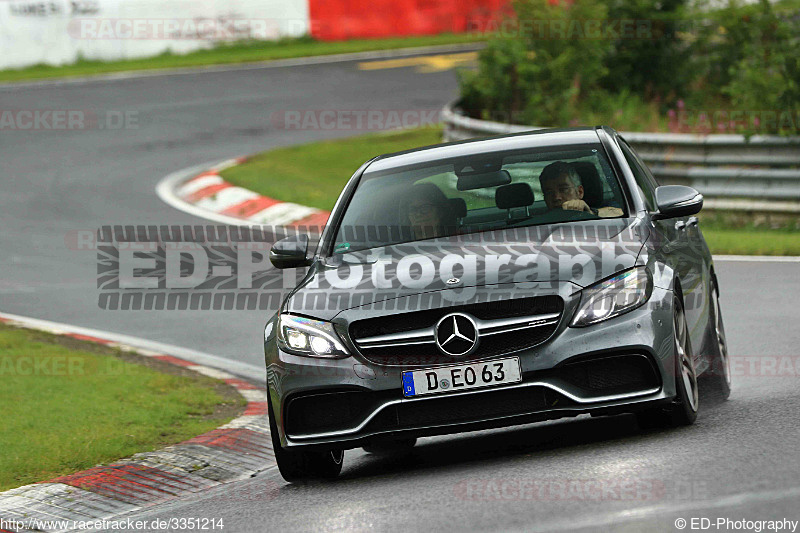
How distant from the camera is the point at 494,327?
6480 mm

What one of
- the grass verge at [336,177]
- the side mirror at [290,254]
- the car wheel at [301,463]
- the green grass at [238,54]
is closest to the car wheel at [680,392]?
the car wheel at [301,463]

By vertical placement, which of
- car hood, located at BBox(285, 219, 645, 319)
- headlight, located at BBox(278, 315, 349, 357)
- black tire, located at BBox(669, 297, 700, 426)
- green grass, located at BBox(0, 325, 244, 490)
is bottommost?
green grass, located at BBox(0, 325, 244, 490)

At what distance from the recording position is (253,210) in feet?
60.3

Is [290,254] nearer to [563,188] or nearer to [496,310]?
[563,188]

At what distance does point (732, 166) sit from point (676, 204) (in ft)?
29.5

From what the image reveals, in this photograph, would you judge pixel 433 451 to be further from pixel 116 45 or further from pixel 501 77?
pixel 116 45

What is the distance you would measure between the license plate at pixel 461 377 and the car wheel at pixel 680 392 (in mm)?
839

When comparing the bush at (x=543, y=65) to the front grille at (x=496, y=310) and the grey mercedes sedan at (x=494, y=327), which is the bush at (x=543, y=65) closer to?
the grey mercedes sedan at (x=494, y=327)

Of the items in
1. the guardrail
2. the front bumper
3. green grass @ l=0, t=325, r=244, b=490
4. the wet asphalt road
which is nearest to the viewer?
the wet asphalt road

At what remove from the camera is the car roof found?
8.05 metres

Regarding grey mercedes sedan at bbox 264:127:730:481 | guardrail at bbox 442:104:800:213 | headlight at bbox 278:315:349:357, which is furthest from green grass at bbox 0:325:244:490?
guardrail at bbox 442:104:800:213

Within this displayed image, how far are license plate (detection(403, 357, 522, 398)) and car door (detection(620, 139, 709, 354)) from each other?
119 cm

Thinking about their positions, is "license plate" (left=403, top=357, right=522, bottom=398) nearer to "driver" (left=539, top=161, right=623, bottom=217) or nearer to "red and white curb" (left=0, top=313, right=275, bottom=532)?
"driver" (left=539, top=161, right=623, bottom=217)

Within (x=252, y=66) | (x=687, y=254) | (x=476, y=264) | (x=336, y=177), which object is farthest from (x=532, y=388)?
(x=252, y=66)
